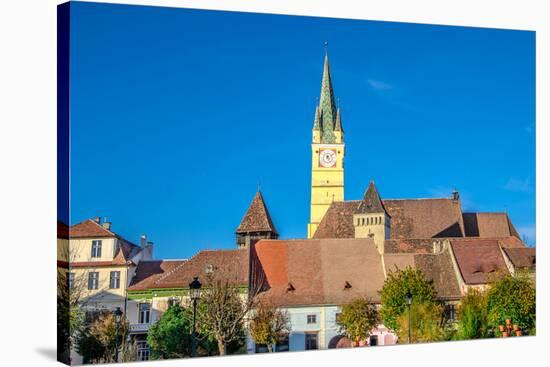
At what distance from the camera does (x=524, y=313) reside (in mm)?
21219

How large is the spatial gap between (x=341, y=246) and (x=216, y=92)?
4.48 metres

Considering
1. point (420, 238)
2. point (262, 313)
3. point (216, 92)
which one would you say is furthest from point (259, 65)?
point (420, 238)

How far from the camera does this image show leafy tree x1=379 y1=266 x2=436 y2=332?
803 inches

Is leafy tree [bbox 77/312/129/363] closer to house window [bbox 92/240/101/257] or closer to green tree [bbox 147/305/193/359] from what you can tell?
green tree [bbox 147/305/193/359]

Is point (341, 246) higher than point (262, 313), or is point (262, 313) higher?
point (341, 246)

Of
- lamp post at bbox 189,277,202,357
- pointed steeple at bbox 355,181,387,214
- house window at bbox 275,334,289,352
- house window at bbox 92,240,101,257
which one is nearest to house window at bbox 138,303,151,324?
lamp post at bbox 189,277,202,357

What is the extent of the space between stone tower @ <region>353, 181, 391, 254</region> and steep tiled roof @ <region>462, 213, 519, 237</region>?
2.04 meters

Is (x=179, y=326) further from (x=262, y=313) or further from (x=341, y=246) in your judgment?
(x=341, y=246)

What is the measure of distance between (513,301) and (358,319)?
3531mm

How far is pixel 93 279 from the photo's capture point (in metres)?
17.8

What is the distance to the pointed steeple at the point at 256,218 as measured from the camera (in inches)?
766

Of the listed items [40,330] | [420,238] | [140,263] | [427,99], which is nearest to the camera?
[40,330]

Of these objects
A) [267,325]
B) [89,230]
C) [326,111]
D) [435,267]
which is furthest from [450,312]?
[89,230]
